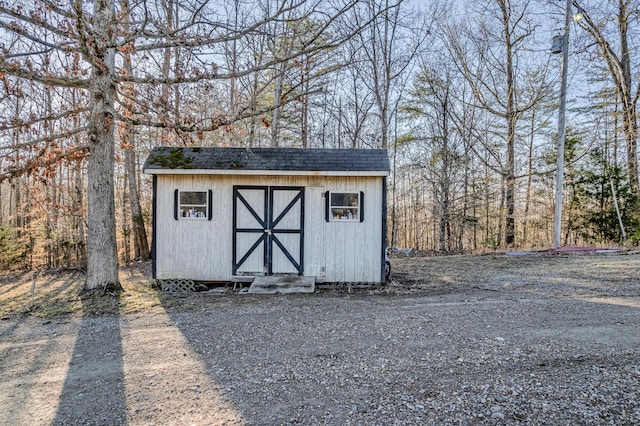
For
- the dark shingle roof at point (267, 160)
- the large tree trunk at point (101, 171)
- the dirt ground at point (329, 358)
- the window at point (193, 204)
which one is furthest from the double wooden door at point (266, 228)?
the large tree trunk at point (101, 171)

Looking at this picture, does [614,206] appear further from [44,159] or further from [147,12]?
[44,159]

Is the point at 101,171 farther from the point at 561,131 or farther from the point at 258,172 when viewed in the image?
the point at 561,131

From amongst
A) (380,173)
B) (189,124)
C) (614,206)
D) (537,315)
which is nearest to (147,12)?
(189,124)

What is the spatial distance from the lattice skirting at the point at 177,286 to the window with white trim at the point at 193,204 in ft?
4.49

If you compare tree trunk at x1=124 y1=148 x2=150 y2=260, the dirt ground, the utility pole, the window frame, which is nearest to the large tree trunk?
the dirt ground

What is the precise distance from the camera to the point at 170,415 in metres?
2.66

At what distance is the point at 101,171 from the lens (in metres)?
6.66

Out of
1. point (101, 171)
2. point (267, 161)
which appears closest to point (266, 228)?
point (267, 161)

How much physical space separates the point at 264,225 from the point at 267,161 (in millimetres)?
1371

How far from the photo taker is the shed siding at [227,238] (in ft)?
25.2

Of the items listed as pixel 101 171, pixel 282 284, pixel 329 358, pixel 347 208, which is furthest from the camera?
pixel 347 208

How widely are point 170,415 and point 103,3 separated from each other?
7034 millimetres

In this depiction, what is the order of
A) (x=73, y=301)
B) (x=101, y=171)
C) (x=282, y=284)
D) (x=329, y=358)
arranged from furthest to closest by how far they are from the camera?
(x=282, y=284)
(x=101, y=171)
(x=73, y=301)
(x=329, y=358)

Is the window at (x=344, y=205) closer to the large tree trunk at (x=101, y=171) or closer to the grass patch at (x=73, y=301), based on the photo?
the grass patch at (x=73, y=301)
